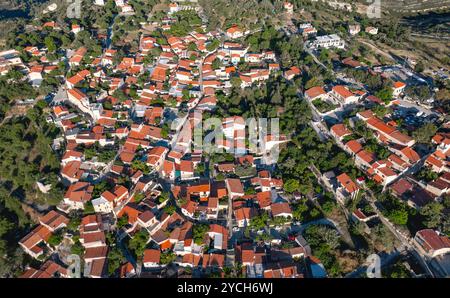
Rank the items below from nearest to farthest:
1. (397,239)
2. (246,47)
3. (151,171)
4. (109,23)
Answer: (397,239), (151,171), (246,47), (109,23)

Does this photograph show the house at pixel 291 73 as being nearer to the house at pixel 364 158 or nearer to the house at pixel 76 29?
the house at pixel 364 158

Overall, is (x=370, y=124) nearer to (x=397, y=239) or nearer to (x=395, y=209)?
(x=395, y=209)

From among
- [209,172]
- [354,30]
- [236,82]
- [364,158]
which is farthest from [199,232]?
[354,30]

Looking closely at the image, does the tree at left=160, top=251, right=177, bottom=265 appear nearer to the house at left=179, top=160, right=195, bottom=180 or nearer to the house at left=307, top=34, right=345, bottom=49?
the house at left=179, top=160, right=195, bottom=180

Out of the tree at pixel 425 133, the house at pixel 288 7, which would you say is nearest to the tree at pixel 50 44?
the house at pixel 288 7

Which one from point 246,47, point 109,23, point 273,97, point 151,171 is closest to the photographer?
point 151,171

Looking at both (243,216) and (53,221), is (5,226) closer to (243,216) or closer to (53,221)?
(53,221)

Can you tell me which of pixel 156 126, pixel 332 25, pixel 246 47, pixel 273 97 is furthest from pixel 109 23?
pixel 332 25
